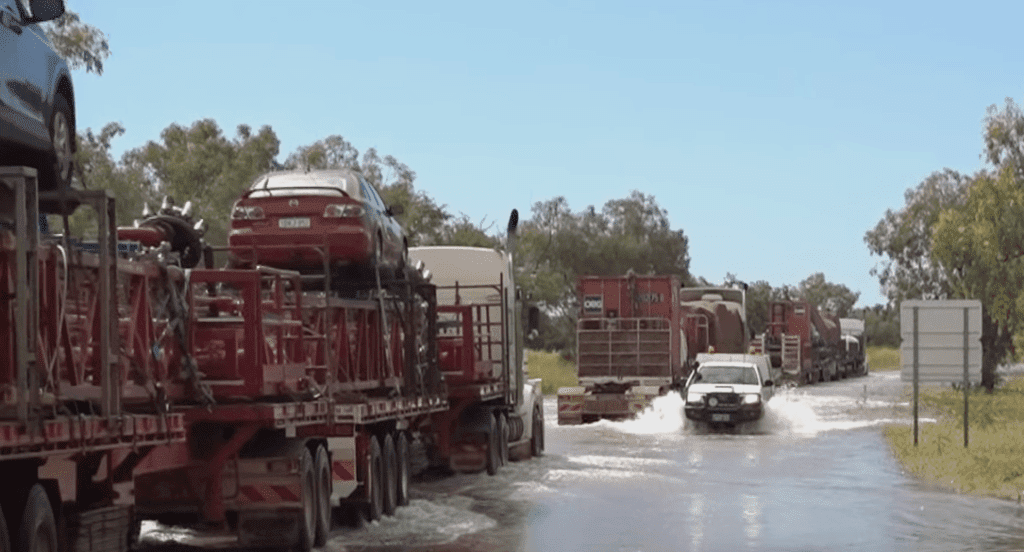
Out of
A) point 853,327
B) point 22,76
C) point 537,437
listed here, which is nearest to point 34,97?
point 22,76

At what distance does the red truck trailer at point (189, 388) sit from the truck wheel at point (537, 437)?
5.23m

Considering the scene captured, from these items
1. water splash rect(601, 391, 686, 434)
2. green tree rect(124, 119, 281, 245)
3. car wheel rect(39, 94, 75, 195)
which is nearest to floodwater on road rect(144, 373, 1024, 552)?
car wheel rect(39, 94, 75, 195)

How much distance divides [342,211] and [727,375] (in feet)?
67.8

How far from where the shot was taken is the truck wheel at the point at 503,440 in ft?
84.5

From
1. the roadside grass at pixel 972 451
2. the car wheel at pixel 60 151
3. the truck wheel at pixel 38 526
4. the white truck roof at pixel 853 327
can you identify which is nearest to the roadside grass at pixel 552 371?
the roadside grass at pixel 972 451

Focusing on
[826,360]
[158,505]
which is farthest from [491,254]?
[826,360]

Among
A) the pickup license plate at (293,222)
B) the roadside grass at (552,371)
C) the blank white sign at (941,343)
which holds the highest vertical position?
the pickup license plate at (293,222)

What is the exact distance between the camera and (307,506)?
15008 millimetres

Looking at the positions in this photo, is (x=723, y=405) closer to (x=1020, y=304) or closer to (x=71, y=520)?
(x=1020, y=304)

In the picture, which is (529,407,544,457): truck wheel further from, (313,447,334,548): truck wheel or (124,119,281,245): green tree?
(124,119,281,245): green tree

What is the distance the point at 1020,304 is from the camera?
48.9 meters

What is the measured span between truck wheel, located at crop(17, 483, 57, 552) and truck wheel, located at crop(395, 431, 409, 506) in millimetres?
9426

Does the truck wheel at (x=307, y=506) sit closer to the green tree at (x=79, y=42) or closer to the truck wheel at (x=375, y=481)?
the truck wheel at (x=375, y=481)

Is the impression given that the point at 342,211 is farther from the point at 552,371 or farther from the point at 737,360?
the point at 552,371
